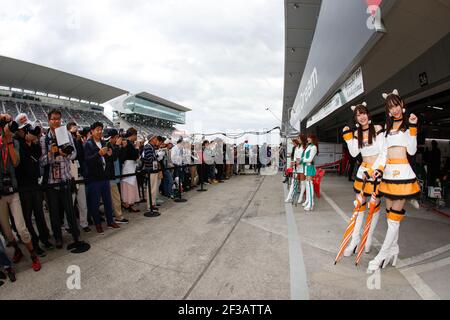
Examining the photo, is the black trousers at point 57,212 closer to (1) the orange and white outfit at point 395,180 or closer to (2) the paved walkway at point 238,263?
(2) the paved walkway at point 238,263

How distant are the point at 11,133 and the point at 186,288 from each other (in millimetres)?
2899

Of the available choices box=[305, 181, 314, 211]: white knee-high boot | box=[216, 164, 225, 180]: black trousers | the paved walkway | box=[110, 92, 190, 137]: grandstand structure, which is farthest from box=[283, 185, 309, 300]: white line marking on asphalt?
box=[110, 92, 190, 137]: grandstand structure

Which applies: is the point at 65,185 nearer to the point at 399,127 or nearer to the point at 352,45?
the point at 399,127

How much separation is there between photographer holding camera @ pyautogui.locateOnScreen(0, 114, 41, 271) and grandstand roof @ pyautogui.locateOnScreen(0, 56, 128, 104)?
3835 centimetres

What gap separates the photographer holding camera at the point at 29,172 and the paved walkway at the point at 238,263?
1.86 feet

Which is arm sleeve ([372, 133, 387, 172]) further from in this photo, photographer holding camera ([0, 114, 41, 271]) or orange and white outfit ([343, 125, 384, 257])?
photographer holding camera ([0, 114, 41, 271])

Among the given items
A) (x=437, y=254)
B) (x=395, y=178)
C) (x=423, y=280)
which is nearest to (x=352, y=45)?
(x=395, y=178)

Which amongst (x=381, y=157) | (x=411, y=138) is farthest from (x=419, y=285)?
(x=411, y=138)

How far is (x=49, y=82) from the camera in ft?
124

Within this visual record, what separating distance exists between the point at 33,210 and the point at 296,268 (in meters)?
3.68

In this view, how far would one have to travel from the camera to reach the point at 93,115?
4741 centimetres

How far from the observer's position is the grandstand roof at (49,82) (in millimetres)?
32500
